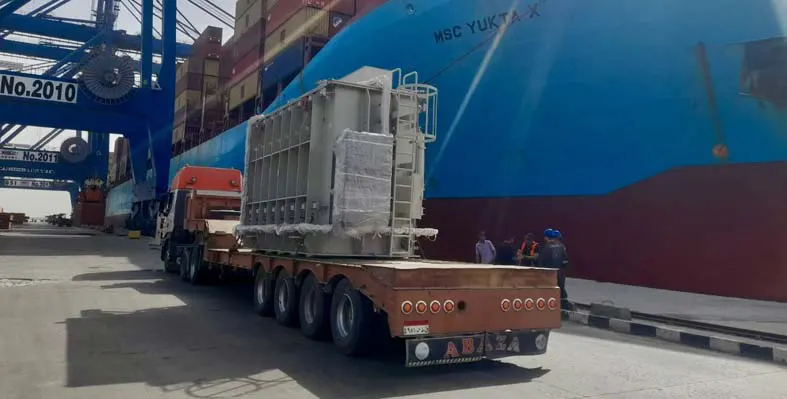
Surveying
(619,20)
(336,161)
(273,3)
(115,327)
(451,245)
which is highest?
(273,3)

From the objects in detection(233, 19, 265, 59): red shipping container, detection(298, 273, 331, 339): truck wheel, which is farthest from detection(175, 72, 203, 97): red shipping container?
detection(298, 273, 331, 339): truck wheel

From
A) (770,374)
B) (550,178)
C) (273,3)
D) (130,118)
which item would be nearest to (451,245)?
(550,178)

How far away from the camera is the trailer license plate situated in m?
5.16

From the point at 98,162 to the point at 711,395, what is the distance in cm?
6285

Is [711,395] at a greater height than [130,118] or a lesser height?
lesser

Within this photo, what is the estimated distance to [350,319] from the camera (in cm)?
609

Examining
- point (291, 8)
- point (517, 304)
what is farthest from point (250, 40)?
point (517, 304)

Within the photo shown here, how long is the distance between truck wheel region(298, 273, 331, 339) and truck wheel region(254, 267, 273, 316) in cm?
119

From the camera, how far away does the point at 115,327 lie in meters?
7.44

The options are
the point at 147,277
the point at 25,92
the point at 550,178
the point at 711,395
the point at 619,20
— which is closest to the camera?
the point at 711,395

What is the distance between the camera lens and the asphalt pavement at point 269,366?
16.1ft

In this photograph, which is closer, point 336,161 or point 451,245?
point 336,161

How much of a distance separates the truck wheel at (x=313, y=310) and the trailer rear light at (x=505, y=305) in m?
2.06

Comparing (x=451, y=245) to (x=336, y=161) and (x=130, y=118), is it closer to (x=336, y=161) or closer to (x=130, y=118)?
(x=336, y=161)
